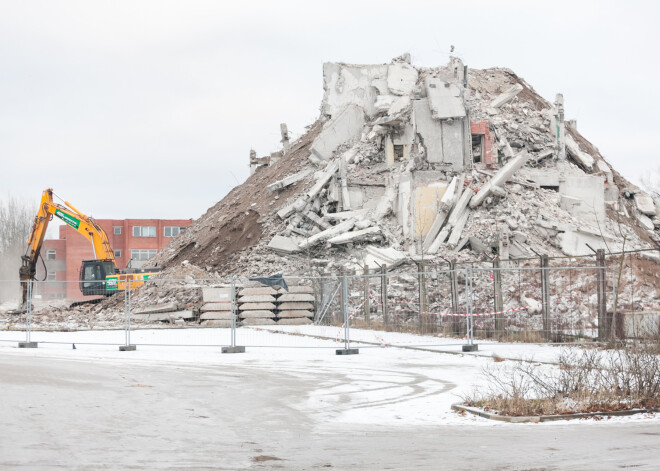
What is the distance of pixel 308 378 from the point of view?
14.5 metres

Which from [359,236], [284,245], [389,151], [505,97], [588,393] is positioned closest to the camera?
[588,393]

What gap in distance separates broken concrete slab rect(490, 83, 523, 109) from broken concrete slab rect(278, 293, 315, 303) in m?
15.5

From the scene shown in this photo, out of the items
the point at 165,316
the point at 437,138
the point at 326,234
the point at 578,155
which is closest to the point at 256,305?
the point at 165,316

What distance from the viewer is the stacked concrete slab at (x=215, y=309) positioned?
3116cm

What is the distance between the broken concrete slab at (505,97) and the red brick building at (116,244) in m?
45.1

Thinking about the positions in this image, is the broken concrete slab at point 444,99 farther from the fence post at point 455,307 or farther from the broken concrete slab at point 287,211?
the fence post at point 455,307

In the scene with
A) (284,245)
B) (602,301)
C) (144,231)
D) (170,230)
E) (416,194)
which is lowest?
(602,301)

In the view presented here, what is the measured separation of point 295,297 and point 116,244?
5538 cm

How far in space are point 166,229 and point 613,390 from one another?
78.5 meters

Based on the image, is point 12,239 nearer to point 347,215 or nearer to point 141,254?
point 141,254

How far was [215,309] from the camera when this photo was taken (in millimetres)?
31344

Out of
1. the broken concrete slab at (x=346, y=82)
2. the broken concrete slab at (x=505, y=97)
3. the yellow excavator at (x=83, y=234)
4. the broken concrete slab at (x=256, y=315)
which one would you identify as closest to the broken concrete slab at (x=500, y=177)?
the broken concrete slab at (x=505, y=97)

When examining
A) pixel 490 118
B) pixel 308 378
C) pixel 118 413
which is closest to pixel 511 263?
pixel 490 118

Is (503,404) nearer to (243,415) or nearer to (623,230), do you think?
(243,415)
